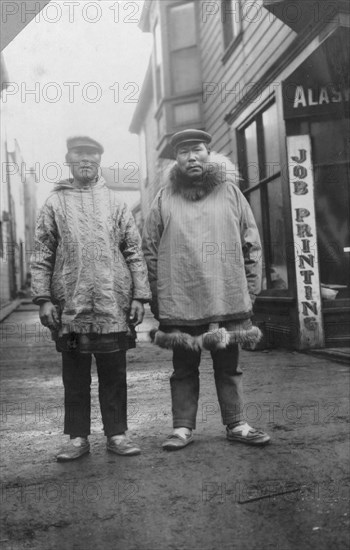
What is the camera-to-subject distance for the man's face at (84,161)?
2.84 meters

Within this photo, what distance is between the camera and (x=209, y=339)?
10.2 feet

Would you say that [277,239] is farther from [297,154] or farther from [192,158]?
[192,158]

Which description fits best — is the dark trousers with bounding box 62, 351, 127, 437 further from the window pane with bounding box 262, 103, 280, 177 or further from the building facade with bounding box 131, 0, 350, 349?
the window pane with bounding box 262, 103, 280, 177

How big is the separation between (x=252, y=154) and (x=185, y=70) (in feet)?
13.5

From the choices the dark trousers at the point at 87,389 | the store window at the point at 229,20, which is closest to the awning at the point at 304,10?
the store window at the point at 229,20

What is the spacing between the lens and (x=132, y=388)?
5.25 m

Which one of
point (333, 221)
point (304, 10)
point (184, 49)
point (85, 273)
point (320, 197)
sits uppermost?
point (184, 49)

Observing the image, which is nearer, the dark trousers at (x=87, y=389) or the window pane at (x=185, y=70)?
the dark trousers at (x=87, y=389)

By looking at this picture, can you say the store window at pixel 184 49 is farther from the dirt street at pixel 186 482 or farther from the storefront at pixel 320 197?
the dirt street at pixel 186 482

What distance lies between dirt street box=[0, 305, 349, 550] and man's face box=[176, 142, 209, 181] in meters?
1.56

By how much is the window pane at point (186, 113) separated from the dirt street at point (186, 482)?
825cm

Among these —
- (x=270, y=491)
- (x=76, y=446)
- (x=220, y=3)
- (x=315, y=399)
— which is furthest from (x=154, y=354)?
(x=220, y=3)

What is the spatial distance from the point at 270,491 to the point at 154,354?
187 inches

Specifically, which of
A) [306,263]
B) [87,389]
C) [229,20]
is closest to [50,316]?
[87,389]
